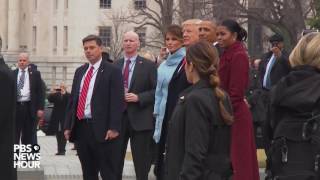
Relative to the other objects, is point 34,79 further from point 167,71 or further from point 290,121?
point 290,121

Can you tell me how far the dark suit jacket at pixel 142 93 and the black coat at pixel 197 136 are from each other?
17.8 feet

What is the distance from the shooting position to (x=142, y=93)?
42.3ft

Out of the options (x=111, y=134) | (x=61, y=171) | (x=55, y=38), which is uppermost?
(x=111, y=134)

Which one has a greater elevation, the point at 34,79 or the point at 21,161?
the point at 34,79

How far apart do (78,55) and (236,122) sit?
80.3 metres

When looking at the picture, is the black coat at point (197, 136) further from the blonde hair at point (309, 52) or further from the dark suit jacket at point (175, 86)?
the dark suit jacket at point (175, 86)

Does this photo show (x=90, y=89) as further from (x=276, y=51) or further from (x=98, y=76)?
(x=276, y=51)

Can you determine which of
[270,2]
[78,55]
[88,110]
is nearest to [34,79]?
[88,110]

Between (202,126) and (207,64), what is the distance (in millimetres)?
510

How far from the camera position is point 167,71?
1033cm

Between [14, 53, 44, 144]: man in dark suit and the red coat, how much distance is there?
27.6 feet

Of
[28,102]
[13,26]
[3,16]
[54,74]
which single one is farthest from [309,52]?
[3,16]

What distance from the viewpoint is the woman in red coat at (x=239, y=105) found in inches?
403

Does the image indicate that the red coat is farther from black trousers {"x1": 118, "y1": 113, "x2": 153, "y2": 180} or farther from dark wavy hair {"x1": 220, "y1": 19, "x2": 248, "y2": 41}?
black trousers {"x1": 118, "y1": 113, "x2": 153, "y2": 180}
